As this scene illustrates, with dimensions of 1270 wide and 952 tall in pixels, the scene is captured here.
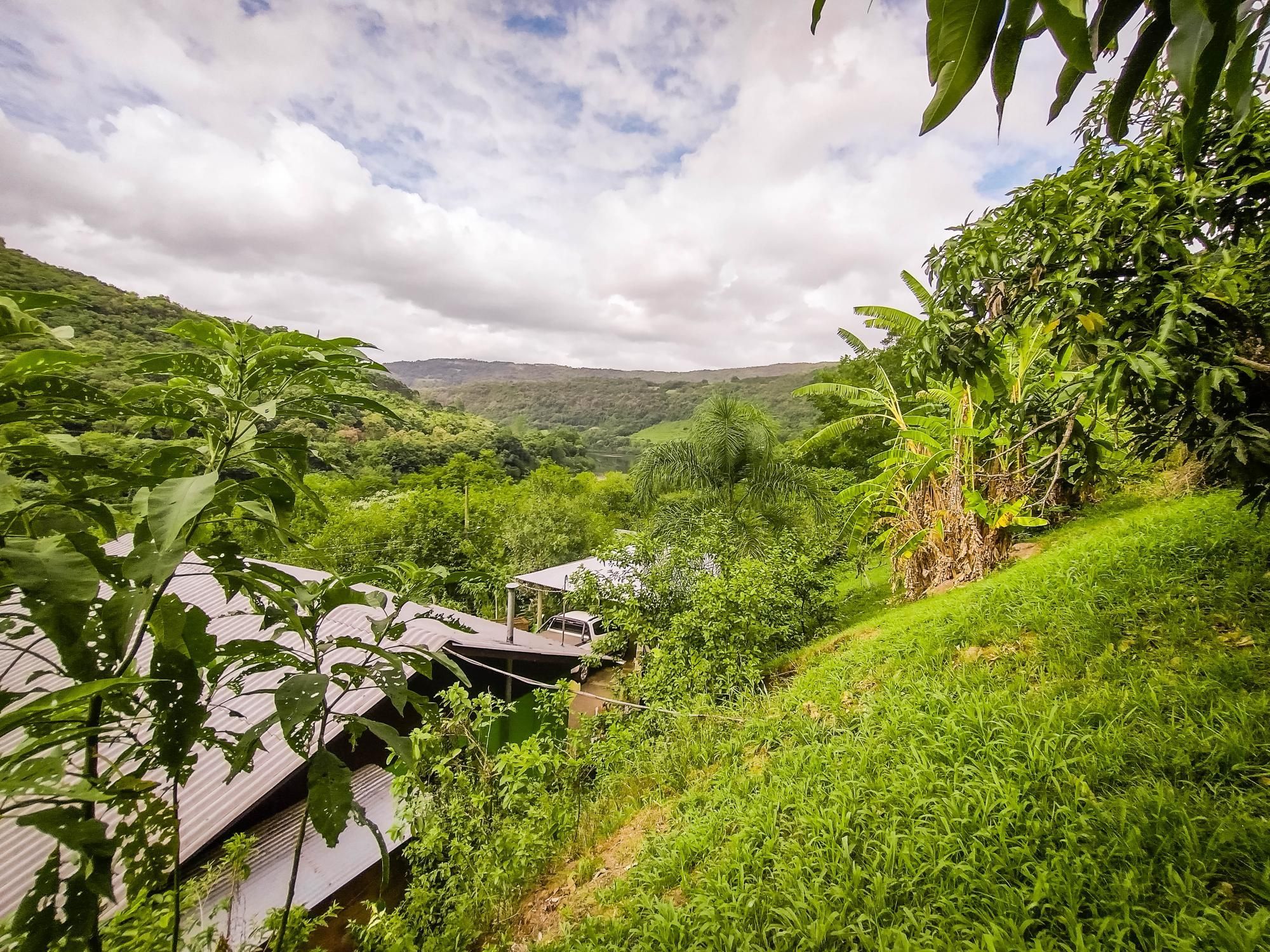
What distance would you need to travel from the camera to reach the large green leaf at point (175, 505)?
2.34 ft

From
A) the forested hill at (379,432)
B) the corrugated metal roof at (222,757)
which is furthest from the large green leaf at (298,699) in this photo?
the forested hill at (379,432)

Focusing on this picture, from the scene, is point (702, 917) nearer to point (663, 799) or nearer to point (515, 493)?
point (663, 799)

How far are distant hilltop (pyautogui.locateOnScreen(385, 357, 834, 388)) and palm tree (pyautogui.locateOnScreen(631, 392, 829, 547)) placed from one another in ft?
405

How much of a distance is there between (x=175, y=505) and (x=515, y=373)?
17937cm

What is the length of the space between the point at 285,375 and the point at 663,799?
3.42m

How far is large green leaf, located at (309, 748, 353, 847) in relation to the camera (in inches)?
39.2

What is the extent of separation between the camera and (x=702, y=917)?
220 centimetres

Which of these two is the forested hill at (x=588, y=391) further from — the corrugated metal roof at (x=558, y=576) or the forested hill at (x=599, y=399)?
the corrugated metal roof at (x=558, y=576)

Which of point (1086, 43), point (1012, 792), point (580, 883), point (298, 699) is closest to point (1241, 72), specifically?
point (1086, 43)

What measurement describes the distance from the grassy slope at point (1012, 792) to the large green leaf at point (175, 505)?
2373 millimetres

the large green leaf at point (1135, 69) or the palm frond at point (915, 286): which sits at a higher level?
the palm frond at point (915, 286)

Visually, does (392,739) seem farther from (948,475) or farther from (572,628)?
(572,628)

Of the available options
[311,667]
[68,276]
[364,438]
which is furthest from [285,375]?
[68,276]

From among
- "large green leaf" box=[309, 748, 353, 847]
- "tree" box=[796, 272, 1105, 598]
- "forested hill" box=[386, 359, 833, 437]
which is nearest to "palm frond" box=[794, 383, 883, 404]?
"tree" box=[796, 272, 1105, 598]
